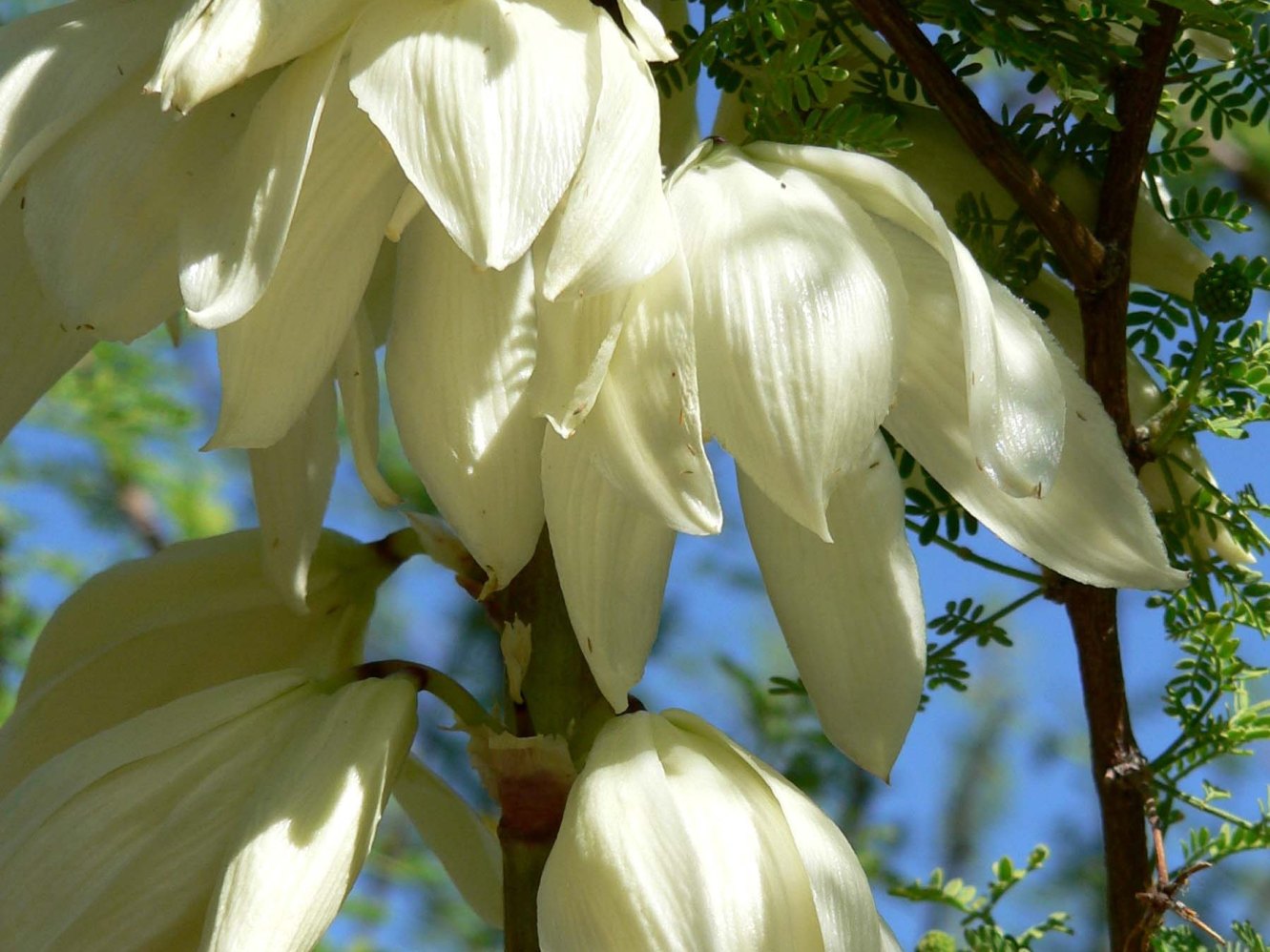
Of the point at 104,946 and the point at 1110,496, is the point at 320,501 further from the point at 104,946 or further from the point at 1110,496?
the point at 1110,496

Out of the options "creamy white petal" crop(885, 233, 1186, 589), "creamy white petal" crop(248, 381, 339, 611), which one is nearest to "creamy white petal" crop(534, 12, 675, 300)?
"creamy white petal" crop(885, 233, 1186, 589)

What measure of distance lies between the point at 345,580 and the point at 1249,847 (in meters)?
0.40

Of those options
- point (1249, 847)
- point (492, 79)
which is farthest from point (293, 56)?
point (1249, 847)

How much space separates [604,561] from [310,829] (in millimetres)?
134

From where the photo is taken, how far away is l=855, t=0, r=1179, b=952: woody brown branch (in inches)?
25.0

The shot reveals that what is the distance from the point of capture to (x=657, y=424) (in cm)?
52

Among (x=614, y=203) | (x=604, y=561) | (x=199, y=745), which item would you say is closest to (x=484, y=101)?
(x=614, y=203)

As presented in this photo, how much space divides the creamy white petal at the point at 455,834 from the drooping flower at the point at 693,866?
0.70 feet

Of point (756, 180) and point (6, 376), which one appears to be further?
point (6, 376)

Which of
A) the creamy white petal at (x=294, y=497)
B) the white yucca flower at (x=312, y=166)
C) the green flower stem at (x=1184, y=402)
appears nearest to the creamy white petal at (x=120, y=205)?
the white yucca flower at (x=312, y=166)

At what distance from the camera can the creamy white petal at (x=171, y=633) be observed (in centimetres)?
75

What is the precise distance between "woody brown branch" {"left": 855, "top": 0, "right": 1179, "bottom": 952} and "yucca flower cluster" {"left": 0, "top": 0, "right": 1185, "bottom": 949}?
2.0 inches

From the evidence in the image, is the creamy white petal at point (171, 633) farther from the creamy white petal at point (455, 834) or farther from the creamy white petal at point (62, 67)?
the creamy white petal at point (62, 67)

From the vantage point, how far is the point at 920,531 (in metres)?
0.71
